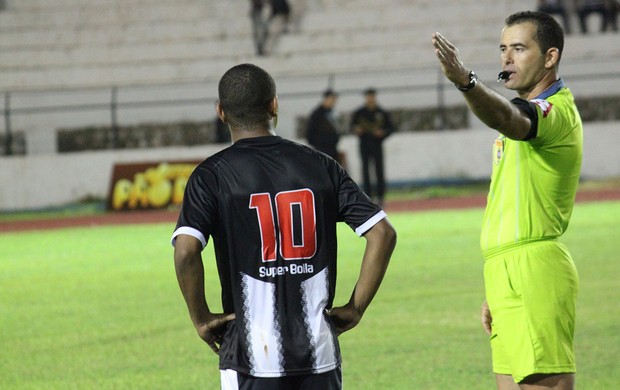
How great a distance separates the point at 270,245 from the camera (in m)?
3.87

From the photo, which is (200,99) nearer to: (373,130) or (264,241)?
(373,130)

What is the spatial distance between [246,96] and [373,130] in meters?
18.6

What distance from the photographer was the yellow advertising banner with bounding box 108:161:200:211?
2398 centimetres

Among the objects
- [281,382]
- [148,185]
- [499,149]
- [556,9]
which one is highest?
[499,149]

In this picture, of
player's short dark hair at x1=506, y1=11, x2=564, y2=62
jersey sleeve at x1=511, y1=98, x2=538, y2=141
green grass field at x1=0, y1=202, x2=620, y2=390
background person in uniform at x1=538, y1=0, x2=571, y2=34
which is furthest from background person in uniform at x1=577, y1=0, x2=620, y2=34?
jersey sleeve at x1=511, y1=98, x2=538, y2=141

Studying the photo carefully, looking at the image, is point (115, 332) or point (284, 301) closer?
point (284, 301)

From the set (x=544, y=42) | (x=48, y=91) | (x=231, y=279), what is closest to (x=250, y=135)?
(x=231, y=279)

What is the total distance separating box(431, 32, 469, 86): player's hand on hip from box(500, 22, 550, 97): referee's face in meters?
0.62

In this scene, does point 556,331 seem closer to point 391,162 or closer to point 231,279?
point 231,279

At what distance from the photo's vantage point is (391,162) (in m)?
26.5

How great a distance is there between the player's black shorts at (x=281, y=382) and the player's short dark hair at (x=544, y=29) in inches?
59.5

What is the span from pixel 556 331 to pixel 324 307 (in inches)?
37.2

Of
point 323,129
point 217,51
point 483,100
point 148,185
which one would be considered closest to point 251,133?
point 483,100

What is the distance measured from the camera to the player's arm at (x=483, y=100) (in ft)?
12.3
